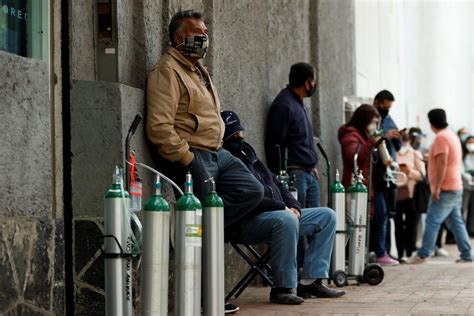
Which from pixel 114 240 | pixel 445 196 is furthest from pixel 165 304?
pixel 445 196

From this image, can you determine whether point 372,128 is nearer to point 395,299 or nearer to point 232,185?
point 395,299

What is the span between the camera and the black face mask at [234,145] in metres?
9.10

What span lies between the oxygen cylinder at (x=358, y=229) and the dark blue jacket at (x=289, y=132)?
639 mm

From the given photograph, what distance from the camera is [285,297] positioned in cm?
889

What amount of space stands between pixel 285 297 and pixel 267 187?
79 centimetres

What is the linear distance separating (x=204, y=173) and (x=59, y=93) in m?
1.09

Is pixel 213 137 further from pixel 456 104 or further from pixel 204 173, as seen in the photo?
pixel 456 104

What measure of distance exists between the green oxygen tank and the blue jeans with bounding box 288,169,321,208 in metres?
0.72

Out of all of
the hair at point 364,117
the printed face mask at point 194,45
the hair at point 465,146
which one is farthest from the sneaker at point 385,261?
the hair at point 465,146

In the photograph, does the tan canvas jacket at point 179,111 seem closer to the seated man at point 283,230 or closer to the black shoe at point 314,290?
the seated man at point 283,230

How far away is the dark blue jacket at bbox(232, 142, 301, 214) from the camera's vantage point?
8727 millimetres

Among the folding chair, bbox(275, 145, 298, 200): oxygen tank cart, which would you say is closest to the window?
the folding chair

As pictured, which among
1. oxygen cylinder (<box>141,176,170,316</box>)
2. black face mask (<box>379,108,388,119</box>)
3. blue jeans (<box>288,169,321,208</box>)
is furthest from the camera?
black face mask (<box>379,108,388,119</box>)

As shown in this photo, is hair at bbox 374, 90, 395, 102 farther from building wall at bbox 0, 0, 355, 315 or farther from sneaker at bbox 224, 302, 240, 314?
sneaker at bbox 224, 302, 240, 314
